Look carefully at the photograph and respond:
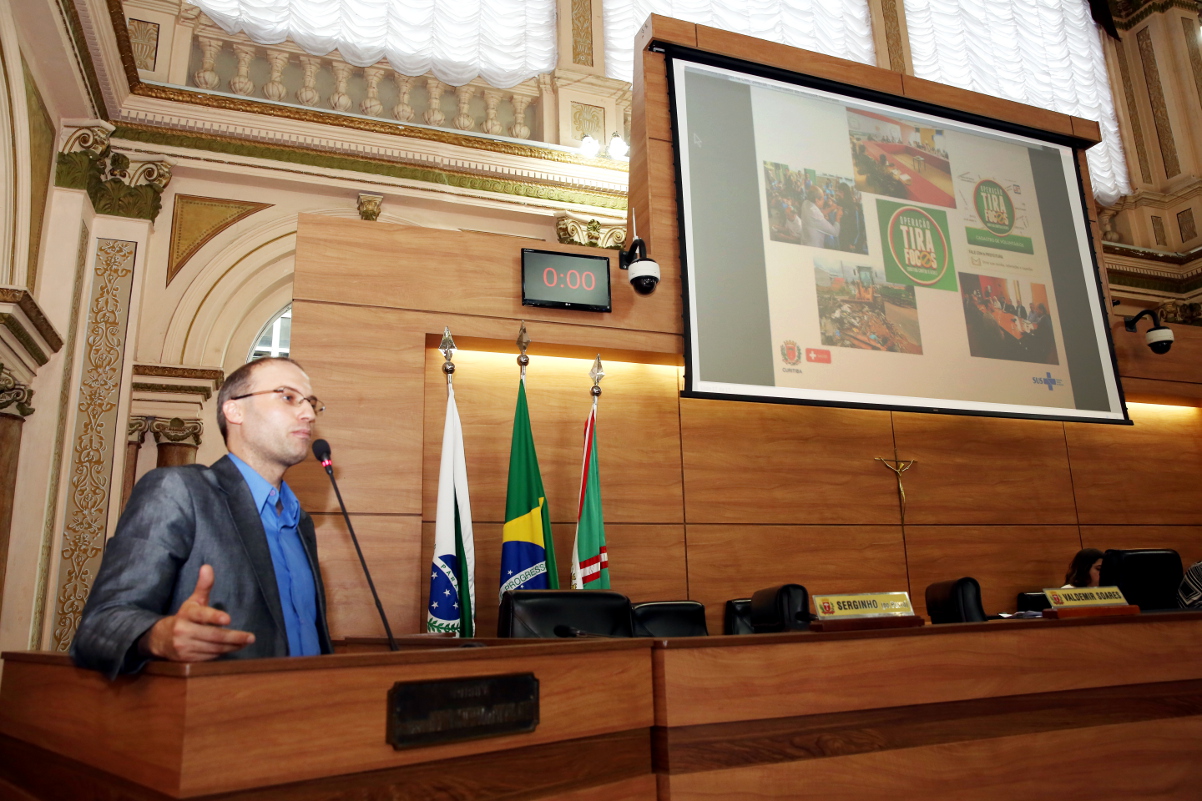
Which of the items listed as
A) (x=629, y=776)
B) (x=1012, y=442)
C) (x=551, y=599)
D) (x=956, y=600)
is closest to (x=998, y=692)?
(x=956, y=600)

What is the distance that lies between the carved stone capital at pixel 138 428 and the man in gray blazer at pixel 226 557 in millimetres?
3972

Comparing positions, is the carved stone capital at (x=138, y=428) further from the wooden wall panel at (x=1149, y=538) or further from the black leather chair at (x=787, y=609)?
the wooden wall panel at (x=1149, y=538)

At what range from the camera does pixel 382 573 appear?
322 centimetres

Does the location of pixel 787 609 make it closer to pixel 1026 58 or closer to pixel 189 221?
pixel 189 221

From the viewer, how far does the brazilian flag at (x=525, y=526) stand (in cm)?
332

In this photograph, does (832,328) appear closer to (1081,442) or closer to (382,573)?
(1081,442)

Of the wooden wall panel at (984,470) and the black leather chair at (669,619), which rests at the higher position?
the wooden wall panel at (984,470)

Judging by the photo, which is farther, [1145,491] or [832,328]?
[1145,491]

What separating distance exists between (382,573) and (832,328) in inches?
89.0

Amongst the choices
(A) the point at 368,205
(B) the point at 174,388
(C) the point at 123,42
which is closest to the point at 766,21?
(A) the point at 368,205

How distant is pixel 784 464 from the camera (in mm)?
4230

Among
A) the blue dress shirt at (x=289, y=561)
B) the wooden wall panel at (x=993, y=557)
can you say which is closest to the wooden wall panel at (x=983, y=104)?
the wooden wall panel at (x=993, y=557)

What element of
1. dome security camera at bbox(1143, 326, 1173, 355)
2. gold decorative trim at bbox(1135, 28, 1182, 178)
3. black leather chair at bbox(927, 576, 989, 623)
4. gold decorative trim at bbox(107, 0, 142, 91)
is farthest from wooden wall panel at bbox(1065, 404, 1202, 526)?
gold decorative trim at bbox(107, 0, 142, 91)

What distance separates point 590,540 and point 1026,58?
7.18 meters
